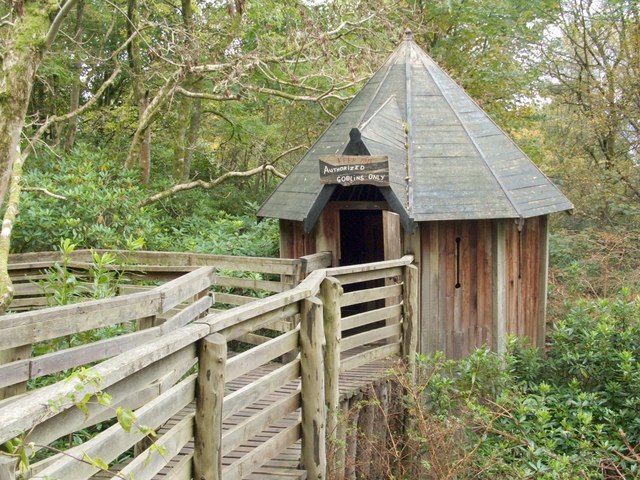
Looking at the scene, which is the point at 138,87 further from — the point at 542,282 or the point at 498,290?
the point at 542,282

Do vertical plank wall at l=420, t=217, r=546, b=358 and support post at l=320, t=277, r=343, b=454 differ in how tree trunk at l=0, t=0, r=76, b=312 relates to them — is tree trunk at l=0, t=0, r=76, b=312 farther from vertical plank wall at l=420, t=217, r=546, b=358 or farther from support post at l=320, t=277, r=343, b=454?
vertical plank wall at l=420, t=217, r=546, b=358

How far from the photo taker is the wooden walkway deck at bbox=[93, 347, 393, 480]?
423cm

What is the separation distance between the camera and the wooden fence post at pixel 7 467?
6.00ft

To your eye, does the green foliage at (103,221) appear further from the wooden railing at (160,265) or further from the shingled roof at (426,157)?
the shingled roof at (426,157)

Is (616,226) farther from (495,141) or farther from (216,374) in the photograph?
(216,374)

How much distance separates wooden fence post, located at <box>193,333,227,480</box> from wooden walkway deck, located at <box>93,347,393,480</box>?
0.07m

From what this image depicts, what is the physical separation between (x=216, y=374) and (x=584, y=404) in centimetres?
528

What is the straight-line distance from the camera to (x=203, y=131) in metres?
20.0

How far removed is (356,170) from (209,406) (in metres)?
5.52

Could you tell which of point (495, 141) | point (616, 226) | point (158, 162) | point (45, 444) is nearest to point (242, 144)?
point (158, 162)

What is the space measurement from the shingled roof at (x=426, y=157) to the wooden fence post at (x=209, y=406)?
5.41 m

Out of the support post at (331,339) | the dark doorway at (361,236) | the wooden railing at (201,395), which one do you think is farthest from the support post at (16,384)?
the dark doorway at (361,236)

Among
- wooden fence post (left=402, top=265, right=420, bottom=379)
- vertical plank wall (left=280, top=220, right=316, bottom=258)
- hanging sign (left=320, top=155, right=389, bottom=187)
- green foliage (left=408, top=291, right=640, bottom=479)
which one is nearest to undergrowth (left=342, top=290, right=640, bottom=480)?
green foliage (left=408, top=291, right=640, bottom=479)

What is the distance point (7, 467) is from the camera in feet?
6.03
